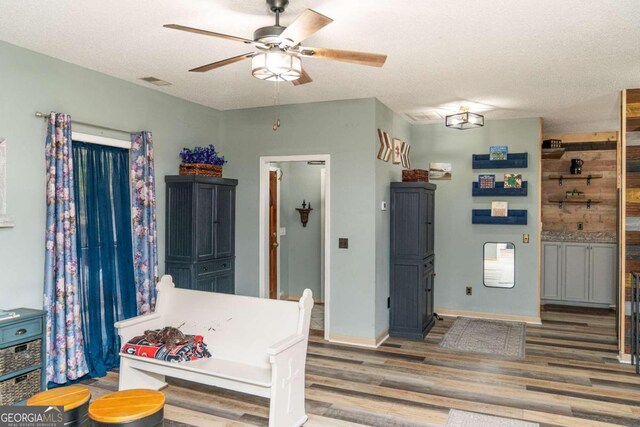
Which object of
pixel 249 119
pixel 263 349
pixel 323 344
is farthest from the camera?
pixel 249 119

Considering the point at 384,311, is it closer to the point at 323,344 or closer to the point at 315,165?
the point at 323,344

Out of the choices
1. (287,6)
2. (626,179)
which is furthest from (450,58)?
(626,179)

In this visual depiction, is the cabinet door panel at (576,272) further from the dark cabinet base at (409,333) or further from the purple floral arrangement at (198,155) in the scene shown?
the purple floral arrangement at (198,155)

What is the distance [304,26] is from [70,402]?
7.94ft

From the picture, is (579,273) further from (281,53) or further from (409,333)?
(281,53)

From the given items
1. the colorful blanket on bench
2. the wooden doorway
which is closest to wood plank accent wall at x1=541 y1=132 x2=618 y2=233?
the wooden doorway

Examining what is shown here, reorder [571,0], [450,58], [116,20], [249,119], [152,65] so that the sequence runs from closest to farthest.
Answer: [571,0], [116,20], [450,58], [152,65], [249,119]

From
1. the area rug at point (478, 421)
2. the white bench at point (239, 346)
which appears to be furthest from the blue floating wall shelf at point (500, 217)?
the white bench at point (239, 346)

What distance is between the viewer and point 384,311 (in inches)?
219

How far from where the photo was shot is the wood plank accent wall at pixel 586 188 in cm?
713

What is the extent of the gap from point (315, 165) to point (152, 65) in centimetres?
366

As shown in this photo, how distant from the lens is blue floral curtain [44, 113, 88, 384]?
3.81 meters

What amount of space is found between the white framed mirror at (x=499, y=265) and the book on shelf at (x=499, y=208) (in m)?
0.42

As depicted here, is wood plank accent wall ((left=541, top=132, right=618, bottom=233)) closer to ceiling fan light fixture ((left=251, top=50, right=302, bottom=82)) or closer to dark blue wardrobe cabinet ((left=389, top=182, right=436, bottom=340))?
dark blue wardrobe cabinet ((left=389, top=182, right=436, bottom=340))
